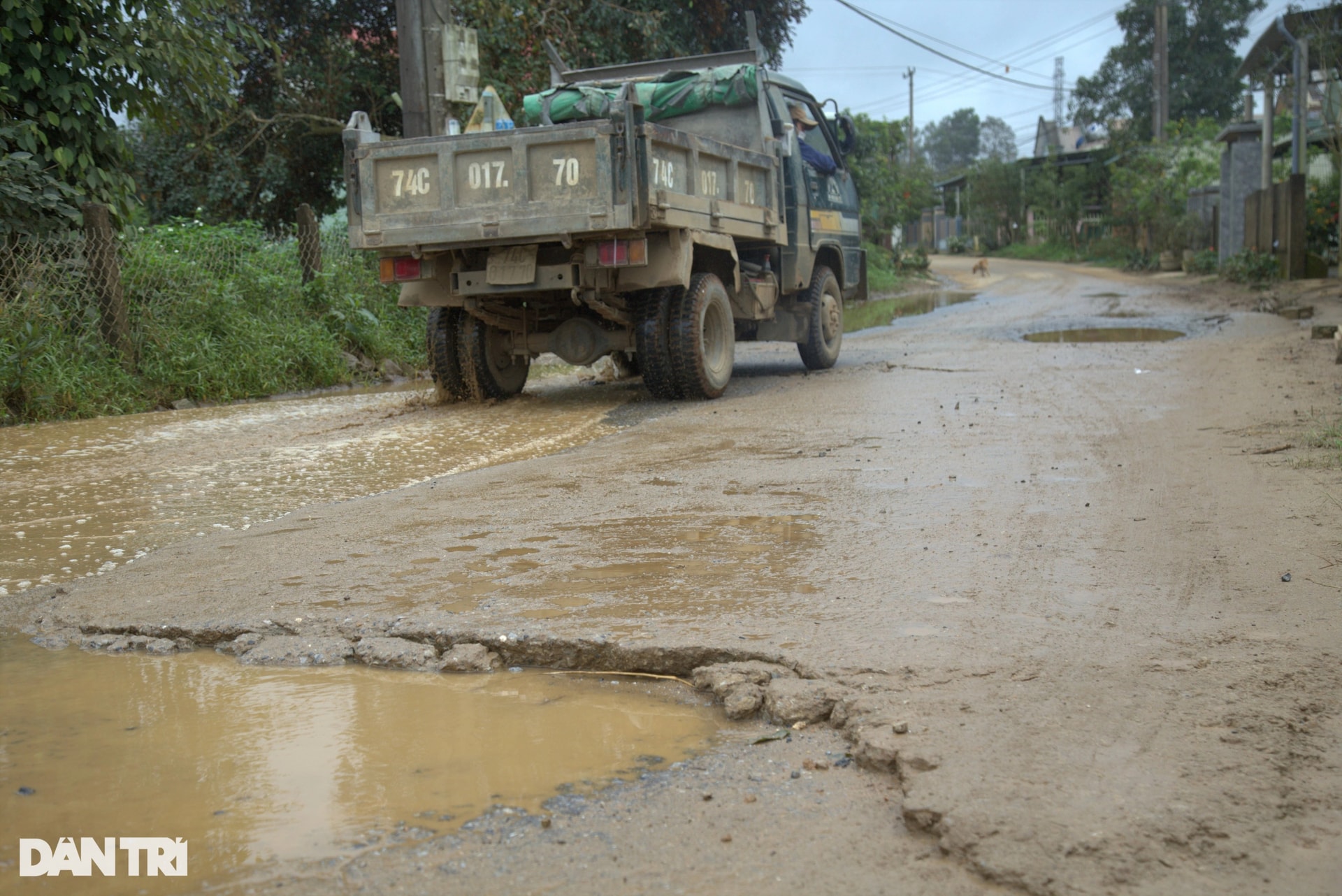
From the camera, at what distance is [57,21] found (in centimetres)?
909

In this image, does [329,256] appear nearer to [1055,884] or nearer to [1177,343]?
[1177,343]

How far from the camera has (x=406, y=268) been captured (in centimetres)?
806

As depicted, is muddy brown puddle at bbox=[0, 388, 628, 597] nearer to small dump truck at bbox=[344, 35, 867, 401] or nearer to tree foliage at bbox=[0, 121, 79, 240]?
small dump truck at bbox=[344, 35, 867, 401]

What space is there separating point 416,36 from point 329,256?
2803 millimetres

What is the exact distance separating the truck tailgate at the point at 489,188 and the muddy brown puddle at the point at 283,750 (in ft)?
15.0

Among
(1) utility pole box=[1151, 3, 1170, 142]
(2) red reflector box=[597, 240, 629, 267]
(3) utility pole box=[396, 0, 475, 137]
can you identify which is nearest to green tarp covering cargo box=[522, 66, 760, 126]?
(3) utility pole box=[396, 0, 475, 137]

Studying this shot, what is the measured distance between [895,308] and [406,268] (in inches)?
518

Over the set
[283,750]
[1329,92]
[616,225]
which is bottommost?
[283,750]

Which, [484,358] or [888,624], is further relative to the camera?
[484,358]

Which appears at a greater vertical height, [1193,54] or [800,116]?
[1193,54]

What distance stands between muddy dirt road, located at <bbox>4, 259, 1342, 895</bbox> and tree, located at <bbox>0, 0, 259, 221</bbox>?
18.7ft

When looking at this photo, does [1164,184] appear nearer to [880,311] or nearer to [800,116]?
[880,311]

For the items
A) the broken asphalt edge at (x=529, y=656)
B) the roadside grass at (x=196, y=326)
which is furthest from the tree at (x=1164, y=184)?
the broken asphalt edge at (x=529, y=656)

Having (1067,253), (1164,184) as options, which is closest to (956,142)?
(1067,253)
